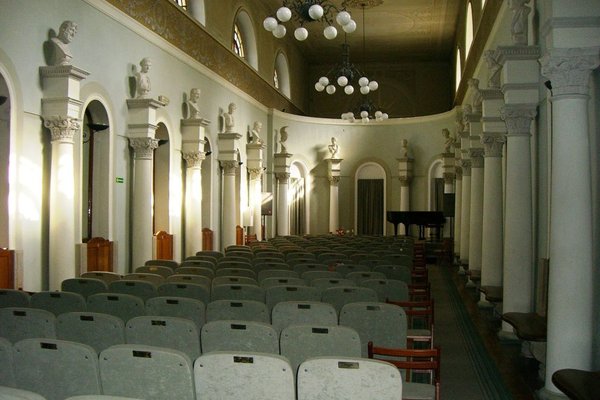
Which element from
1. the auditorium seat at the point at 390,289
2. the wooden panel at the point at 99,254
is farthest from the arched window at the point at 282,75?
the auditorium seat at the point at 390,289

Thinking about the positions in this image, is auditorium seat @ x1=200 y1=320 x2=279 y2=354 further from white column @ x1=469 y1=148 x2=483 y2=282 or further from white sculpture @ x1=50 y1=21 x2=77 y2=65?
white column @ x1=469 y1=148 x2=483 y2=282

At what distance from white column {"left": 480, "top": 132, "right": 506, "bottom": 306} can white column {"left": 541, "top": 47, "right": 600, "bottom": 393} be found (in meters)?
4.41

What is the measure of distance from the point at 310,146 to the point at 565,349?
849 inches

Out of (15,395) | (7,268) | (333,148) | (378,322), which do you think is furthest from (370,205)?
(15,395)

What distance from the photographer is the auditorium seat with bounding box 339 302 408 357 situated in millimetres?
4949

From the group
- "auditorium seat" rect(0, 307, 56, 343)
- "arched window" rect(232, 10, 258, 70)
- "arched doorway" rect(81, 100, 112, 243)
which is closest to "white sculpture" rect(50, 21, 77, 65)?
"arched doorway" rect(81, 100, 112, 243)

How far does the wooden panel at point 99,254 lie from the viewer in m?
11.1

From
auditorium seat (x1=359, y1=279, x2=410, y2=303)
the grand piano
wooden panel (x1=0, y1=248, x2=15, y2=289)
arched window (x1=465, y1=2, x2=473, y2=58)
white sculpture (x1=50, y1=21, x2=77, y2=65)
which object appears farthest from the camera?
the grand piano

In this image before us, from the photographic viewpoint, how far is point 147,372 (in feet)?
10.5

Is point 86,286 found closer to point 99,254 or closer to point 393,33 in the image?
point 99,254

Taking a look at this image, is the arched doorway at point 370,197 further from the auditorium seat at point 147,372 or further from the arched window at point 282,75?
the auditorium seat at point 147,372

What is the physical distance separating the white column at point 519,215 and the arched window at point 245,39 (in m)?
14.4

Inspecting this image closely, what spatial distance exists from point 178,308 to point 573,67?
3970mm

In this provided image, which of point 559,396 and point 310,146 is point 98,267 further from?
point 310,146
